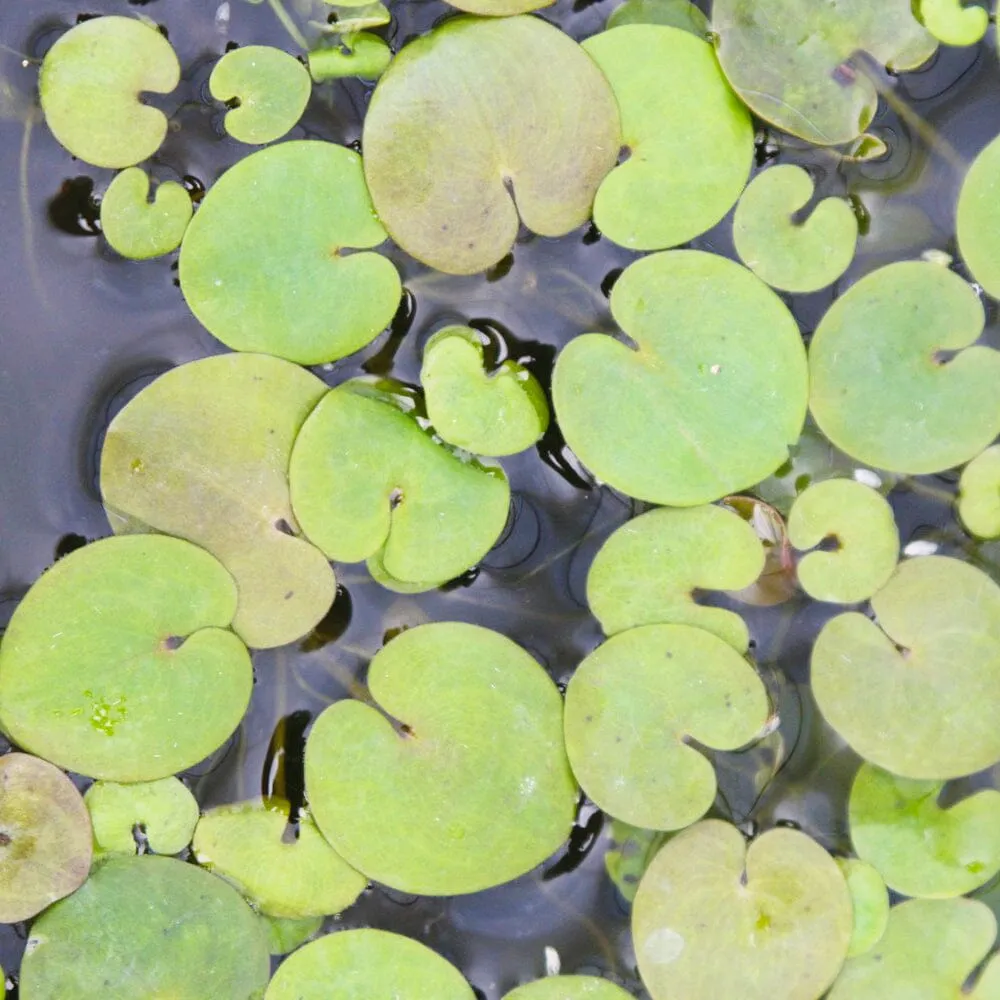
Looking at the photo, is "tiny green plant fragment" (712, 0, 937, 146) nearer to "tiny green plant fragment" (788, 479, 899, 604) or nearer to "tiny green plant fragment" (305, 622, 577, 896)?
"tiny green plant fragment" (788, 479, 899, 604)

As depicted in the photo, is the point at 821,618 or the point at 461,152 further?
the point at 821,618

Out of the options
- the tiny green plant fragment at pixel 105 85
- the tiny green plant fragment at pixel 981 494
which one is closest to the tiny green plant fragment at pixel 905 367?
the tiny green plant fragment at pixel 981 494

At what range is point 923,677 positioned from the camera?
1962 millimetres

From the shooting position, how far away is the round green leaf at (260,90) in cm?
192

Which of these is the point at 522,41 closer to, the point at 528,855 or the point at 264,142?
the point at 264,142

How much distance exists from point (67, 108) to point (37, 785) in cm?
127

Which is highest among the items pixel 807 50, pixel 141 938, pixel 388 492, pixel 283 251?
pixel 807 50

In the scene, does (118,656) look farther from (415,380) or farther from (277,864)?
(415,380)

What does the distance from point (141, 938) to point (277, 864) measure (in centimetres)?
29

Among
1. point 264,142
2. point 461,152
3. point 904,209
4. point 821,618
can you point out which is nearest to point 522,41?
point 461,152

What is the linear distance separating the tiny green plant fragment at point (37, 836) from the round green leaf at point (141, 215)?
0.99 metres

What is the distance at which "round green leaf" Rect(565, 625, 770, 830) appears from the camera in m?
1.93

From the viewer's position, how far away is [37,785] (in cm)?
191

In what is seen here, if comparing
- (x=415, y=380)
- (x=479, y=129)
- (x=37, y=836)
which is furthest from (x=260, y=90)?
(x=37, y=836)
